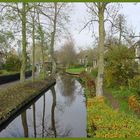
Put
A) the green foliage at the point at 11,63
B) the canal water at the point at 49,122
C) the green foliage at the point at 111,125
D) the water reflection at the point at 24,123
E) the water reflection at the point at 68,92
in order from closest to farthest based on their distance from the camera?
the green foliage at the point at 111,125 < the canal water at the point at 49,122 < the water reflection at the point at 24,123 < the water reflection at the point at 68,92 < the green foliage at the point at 11,63

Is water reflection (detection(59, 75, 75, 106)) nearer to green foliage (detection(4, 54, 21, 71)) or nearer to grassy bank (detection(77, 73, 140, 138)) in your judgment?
grassy bank (detection(77, 73, 140, 138))

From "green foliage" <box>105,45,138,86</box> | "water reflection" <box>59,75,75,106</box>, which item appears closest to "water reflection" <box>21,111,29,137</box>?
"water reflection" <box>59,75,75,106</box>

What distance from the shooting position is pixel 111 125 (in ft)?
31.9

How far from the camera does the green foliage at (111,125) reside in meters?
8.78

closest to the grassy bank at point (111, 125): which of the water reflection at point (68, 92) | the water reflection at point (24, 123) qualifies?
the water reflection at point (24, 123)

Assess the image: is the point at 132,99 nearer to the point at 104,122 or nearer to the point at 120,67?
the point at 104,122

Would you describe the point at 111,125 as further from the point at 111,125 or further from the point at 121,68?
the point at 121,68

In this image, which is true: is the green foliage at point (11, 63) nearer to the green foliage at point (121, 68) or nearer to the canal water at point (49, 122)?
the green foliage at point (121, 68)

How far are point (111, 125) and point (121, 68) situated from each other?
593 inches

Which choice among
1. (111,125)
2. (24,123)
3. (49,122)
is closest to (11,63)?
(49,122)

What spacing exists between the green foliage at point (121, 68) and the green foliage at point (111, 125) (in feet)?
40.7

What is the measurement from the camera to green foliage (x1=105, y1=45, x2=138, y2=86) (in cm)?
2444

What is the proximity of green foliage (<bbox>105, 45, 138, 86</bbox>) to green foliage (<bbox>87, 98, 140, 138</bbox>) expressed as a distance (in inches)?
488

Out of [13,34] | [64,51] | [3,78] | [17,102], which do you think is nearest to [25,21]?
[13,34]
